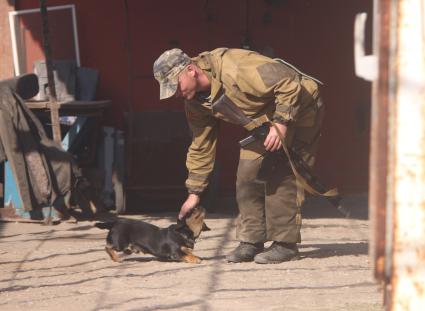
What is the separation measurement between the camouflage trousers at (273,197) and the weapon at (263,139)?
7cm

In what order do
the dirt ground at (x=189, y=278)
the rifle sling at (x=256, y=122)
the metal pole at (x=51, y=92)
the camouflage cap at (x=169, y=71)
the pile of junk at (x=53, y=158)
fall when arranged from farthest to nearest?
the metal pole at (x=51, y=92)
the pile of junk at (x=53, y=158)
the rifle sling at (x=256, y=122)
the camouflage cap at (x=169, y=71)
the dirt ground at (x=189, y=278)

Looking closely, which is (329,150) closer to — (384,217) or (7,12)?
(7,12)

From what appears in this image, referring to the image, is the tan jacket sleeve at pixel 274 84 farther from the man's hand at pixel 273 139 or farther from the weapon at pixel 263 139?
the weapon at pixel 263 139

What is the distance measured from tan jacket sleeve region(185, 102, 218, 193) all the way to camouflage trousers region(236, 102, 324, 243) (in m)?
0.24

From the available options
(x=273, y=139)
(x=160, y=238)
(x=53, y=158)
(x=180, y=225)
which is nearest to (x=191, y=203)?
(x=180, y=225)

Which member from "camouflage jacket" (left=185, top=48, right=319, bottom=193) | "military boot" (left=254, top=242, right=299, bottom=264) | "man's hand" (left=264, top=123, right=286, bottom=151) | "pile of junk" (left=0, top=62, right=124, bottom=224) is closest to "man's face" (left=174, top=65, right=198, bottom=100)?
"camouflage jacket" (left=185, top=48, right=319, bottom=193)

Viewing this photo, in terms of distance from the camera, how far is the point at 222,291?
217 inches

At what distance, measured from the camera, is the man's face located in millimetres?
5633

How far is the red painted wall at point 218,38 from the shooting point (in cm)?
991

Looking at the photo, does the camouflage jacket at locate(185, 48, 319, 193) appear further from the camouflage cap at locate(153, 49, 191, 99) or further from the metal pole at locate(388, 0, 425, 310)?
the metal pole at locate(388, 0, 425, 310)

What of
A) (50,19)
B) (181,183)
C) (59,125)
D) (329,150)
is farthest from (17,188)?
(329,150)

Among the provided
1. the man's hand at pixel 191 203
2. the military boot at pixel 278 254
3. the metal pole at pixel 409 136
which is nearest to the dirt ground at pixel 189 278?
the military boot at pixel 278 254

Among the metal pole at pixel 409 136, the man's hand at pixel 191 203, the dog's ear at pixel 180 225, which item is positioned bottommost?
the dog's ear at pixel 180 225

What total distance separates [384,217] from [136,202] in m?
Answer: 7.19
